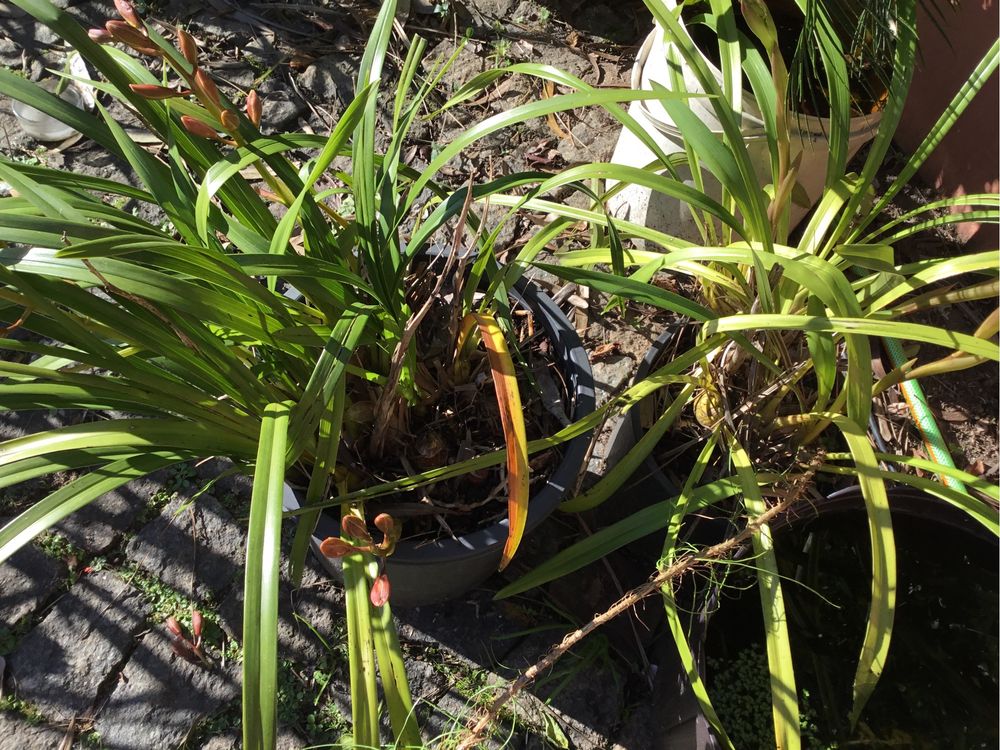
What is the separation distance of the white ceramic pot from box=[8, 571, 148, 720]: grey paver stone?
1.46 metres

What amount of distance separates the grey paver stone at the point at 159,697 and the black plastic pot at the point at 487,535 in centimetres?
38

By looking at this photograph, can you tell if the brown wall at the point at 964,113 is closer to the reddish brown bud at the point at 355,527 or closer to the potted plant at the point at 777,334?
the potted plant at the point at 777,334

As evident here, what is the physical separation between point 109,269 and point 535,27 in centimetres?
191

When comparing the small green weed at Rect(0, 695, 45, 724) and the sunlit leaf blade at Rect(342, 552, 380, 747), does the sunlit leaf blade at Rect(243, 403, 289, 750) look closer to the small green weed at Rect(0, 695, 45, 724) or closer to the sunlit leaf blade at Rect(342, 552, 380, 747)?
the sunlit leaf blade at Rect(342, 552, 380, 747)

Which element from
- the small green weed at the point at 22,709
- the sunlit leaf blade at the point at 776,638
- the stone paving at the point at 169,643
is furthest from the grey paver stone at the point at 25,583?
the sunlit leaf blade at the point at 776,638

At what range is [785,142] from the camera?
120 cm

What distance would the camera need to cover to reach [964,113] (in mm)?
1986

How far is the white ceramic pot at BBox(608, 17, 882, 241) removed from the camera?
143 centimetres

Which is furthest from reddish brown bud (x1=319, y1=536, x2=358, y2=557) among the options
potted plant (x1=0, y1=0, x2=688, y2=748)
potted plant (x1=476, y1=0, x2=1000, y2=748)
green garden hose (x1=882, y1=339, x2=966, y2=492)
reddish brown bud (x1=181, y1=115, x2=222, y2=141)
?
green garden hose (x1=882, y1=339, x2=966, y2=492)

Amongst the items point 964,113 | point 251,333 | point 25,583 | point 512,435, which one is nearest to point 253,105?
point 251,333

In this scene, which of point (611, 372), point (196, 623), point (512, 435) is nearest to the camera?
point (512, 435)

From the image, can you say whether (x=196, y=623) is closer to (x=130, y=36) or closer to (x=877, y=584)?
(x=130, y=36)

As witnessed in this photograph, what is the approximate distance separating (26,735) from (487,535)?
104 centimetres

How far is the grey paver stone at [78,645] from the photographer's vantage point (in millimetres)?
1455
